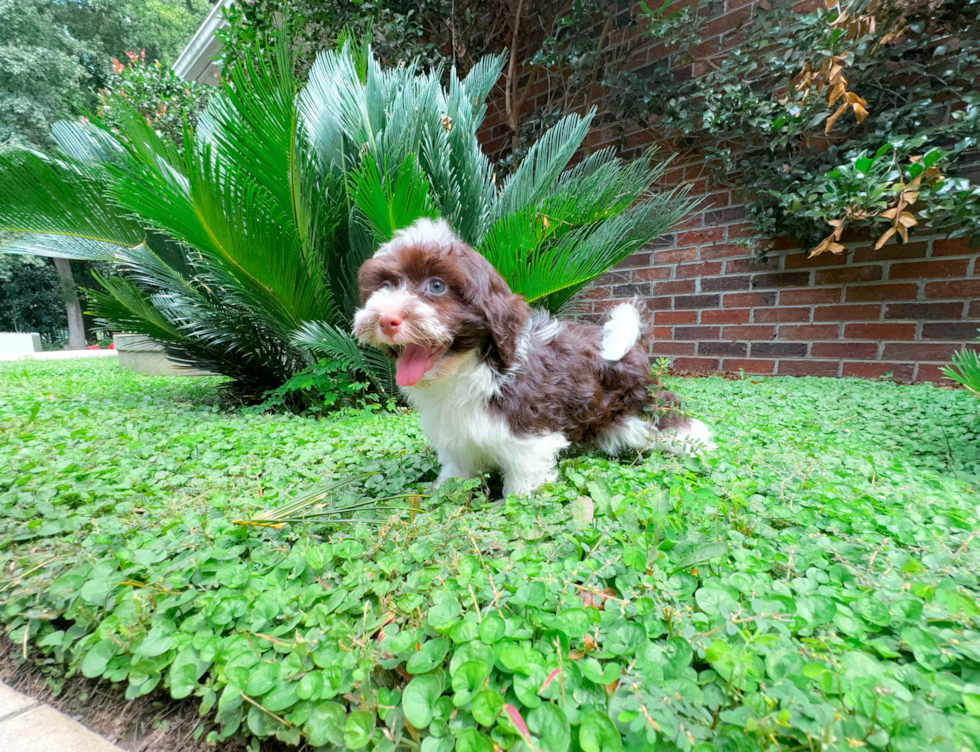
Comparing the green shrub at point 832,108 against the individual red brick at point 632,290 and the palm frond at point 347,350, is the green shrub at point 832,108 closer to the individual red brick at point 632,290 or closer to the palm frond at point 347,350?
the individual red brick at point 632,290

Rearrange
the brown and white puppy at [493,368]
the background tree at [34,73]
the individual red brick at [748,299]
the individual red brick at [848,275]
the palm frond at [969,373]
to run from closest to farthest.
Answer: the brown and white puppy at [493,368] → the palm frond at [969,373] → the individual red brick at [848,275] → the individual red brick at [748,299] → the background tree at [34,73]

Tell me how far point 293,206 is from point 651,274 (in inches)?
→ 150

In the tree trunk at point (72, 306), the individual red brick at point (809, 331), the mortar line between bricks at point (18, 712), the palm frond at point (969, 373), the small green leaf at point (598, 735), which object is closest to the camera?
the small green leaf at point (598, 735)

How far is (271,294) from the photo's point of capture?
10.1 feet

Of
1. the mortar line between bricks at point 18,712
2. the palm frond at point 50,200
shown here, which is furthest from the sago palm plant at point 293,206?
the mortar line between bricks at point 18,712

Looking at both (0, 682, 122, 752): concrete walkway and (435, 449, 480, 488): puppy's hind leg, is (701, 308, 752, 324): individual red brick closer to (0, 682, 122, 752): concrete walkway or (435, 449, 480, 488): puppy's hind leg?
(435, 449, 480, 488): puppy's hind leg

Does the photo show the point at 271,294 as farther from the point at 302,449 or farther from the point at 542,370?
the point at 542,370

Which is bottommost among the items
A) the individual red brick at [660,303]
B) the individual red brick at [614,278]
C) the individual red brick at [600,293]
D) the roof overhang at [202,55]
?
the individual red brick at [660,303]

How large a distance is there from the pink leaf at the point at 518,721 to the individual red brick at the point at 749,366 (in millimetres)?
4607

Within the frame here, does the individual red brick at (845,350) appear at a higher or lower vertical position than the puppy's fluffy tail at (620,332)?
lower

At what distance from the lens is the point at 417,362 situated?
1646 millimetres

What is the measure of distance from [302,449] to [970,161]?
5024 mm

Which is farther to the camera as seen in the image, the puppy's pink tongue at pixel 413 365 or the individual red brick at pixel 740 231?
the individual red brick at pixel 740 231

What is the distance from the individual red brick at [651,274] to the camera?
5.11 meters
